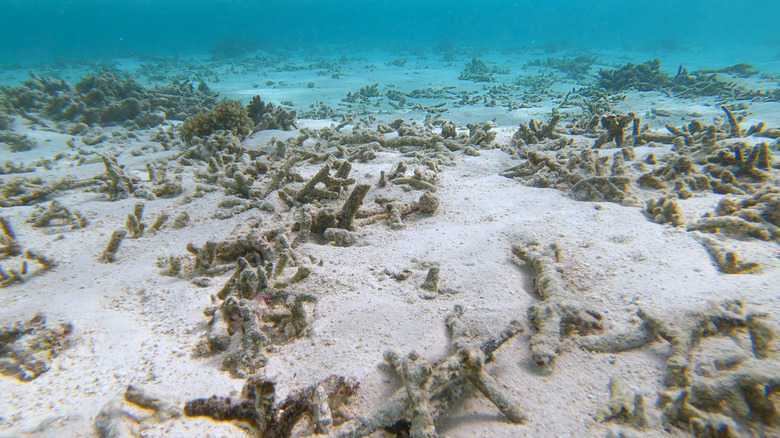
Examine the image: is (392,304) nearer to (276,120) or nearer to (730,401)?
(730,401)

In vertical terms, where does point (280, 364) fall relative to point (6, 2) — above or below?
below

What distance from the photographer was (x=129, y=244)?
12.3ft

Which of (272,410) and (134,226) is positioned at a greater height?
(134,226)

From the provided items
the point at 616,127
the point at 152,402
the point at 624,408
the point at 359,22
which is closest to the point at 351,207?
the point at 152,402

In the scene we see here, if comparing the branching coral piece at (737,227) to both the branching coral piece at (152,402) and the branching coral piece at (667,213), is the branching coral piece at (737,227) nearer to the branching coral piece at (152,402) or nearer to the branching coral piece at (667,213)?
the branching coral piece at (667,213)

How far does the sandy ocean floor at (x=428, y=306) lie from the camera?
1.73 m

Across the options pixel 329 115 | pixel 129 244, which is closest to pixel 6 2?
pixel 329 115

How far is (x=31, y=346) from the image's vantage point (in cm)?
221

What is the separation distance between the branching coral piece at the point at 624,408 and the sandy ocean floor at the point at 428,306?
2 centimetres

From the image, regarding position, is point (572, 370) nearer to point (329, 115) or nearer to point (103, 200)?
point (103, 200)

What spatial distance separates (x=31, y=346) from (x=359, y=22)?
106 meters

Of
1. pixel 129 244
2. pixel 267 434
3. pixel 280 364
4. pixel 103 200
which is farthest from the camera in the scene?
pixel 103 200

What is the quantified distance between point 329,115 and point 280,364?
11.0 m

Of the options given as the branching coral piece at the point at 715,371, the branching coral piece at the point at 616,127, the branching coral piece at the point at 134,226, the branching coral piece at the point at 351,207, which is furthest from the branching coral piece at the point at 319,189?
the branching coral piece at the point at 616,127
